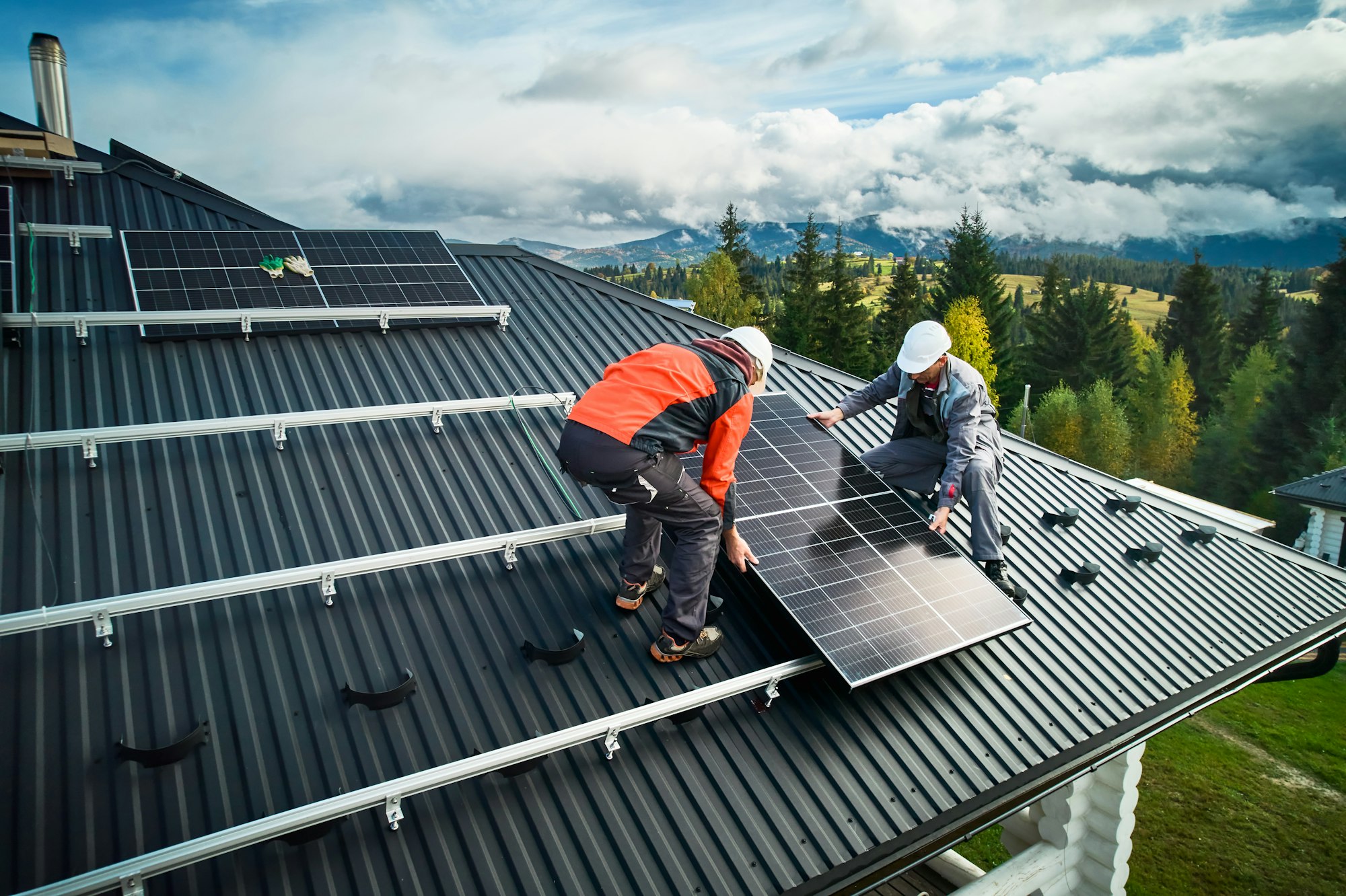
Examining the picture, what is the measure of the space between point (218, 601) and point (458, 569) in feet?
5.23

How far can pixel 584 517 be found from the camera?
21.8 feet

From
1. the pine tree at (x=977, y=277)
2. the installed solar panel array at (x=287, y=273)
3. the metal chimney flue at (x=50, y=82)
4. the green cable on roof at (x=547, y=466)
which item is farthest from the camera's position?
the pine tree at (x=977, y=277)

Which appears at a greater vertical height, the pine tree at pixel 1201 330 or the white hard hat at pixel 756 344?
the pine tree at pixel 1201 330

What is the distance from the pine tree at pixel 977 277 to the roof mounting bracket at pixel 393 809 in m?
63.5

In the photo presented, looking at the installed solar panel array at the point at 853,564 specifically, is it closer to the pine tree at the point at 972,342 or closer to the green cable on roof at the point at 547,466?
the green cable on roof at the point at 547,466

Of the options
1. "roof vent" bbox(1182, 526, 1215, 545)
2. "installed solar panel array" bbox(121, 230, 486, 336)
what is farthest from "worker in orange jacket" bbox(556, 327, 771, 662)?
"roof vent" bbox(1182, 526, 1215, 545)

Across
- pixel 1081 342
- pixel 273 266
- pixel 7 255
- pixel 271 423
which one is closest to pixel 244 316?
pixel 273 266

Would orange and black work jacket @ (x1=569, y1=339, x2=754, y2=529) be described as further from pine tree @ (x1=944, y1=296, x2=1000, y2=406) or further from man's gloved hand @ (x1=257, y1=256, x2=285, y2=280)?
pine tree @ (x1=944, y1=296, x2=1000, y2=406)

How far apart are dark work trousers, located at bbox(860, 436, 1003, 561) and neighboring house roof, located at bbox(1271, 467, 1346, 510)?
→ 3874 centimetres

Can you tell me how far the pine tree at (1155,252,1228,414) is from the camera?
73.1 m

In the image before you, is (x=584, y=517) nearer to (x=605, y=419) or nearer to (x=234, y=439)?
(x=605, y=419)

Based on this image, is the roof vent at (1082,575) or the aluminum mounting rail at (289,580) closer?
the aluminum mounting rail at (289,580)

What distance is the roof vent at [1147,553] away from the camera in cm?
873

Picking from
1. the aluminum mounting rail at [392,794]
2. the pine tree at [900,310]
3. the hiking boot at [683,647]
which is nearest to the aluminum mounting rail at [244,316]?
the hiking boot at [683,647]
